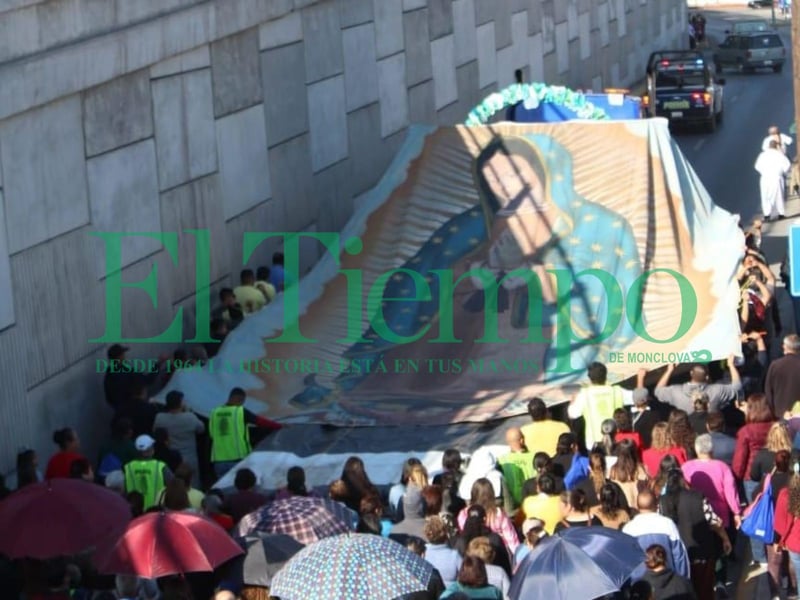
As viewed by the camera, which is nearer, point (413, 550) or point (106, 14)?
point (413, 550)

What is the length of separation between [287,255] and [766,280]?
7810mm

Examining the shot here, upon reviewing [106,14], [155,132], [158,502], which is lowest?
[158,502]

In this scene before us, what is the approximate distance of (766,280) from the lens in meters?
20.3

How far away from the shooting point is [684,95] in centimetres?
4000

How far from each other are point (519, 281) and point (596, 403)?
4.01 m

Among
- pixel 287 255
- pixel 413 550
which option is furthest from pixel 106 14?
pixel 413 550

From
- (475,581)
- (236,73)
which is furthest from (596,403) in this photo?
(236,73)

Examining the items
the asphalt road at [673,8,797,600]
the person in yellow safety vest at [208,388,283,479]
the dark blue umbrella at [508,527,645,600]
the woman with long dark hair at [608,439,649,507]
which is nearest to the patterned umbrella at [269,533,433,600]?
the dark blue umbrella at [508,527,645,600]

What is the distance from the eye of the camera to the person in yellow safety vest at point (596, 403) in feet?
53.7

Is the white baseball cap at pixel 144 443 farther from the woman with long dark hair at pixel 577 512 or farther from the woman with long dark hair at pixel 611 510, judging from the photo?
the woman with long dark hair at pixel 611 510

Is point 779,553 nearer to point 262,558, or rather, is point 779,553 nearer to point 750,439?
point 750,439

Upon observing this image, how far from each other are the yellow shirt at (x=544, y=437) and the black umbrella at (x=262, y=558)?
414 cm

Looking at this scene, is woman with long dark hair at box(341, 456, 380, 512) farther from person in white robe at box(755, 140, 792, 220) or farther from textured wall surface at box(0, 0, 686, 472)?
person in white robe at box(755, 140, 792, 220)

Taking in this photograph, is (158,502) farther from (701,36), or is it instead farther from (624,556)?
(701,36)
